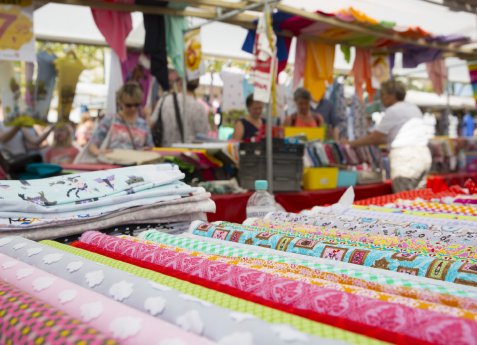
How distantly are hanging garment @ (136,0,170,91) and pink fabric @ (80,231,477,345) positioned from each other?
354 centimetres

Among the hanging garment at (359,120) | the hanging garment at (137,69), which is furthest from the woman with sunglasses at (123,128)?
the hanging garment at (359,120)

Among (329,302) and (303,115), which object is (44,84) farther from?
(329,302)

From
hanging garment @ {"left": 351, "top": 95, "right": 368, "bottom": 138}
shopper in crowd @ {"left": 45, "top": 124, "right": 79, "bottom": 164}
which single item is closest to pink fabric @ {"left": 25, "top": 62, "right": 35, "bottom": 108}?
shopper in crowd @ {"left": 45, "top": 124, "right": 79, "bottom": 164}

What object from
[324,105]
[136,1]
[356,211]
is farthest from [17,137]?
[356,211]

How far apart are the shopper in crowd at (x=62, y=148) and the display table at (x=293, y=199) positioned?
5.86ft

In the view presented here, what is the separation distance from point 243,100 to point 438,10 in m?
2.47

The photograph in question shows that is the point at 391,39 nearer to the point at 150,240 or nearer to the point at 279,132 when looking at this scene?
the point at 279,132

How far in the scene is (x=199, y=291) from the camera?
652 mm

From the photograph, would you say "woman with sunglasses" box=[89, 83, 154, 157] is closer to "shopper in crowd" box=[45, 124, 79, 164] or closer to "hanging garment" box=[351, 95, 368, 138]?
"shopper in crowd" box=[45, 124, 79, 164]

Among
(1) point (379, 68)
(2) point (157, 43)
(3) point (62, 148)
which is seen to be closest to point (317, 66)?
(1) point (379, 68)

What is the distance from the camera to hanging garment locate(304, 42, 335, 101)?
507 cm

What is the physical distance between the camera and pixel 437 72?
639 cm

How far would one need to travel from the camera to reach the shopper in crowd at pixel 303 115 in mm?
4898

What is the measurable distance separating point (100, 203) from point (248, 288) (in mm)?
655
